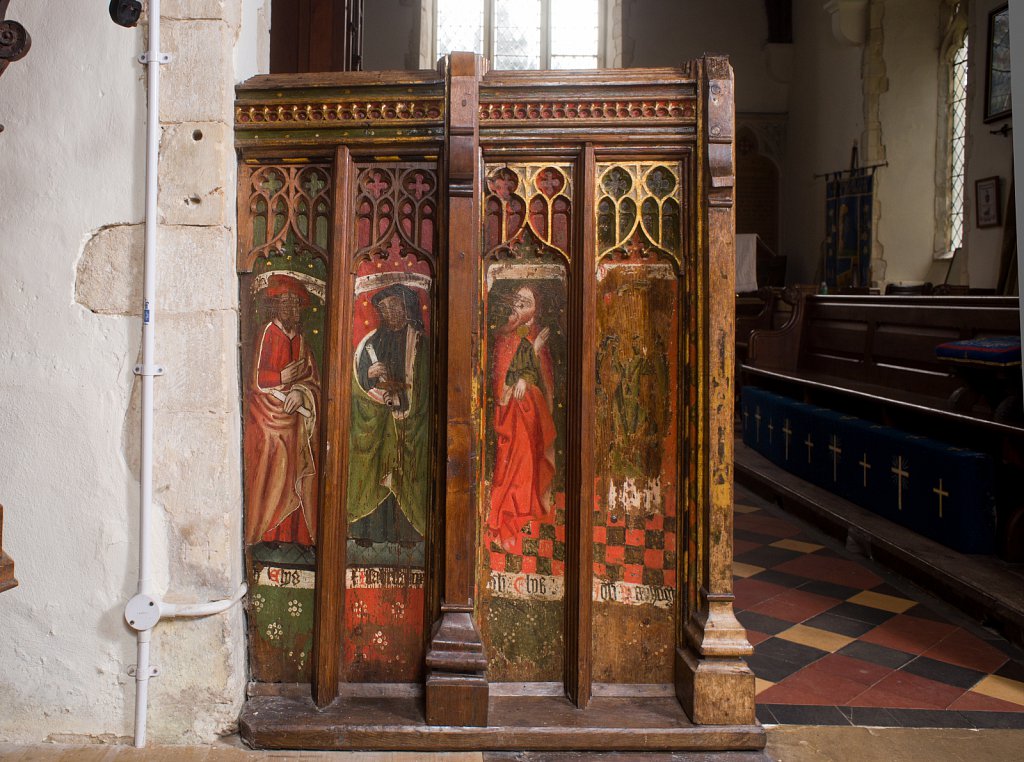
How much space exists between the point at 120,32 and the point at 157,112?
0.23 m

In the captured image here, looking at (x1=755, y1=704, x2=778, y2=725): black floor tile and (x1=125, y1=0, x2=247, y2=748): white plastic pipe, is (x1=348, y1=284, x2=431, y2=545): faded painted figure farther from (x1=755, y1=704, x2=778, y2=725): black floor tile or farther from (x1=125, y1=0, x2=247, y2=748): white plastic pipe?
(x1=755, y1=704, x2=778, y2=725): black floor tile

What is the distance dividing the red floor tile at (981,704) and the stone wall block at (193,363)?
2297 millimetres

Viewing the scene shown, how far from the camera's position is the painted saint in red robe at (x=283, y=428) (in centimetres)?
241

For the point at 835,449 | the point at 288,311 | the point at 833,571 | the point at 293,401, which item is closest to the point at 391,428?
the point at 293,401

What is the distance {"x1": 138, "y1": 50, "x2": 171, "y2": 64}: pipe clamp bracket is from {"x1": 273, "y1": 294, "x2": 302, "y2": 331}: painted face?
25.9 inches

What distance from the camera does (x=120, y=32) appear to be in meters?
2.22

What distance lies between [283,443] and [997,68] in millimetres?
9472

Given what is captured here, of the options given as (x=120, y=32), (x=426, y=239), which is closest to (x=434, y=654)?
(x=426, y=239)

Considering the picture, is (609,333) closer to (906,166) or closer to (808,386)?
(808,386)

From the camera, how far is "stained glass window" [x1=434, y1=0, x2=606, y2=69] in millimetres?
13961

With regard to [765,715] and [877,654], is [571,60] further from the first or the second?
[765,715]

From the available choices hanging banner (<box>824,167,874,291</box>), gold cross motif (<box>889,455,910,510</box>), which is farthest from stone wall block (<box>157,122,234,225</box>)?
hanging banner (<box>824,167,874,291</box>)

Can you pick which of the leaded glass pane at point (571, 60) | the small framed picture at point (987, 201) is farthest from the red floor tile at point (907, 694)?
the leaded glass pane at point (571, 60)

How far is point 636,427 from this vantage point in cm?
243
